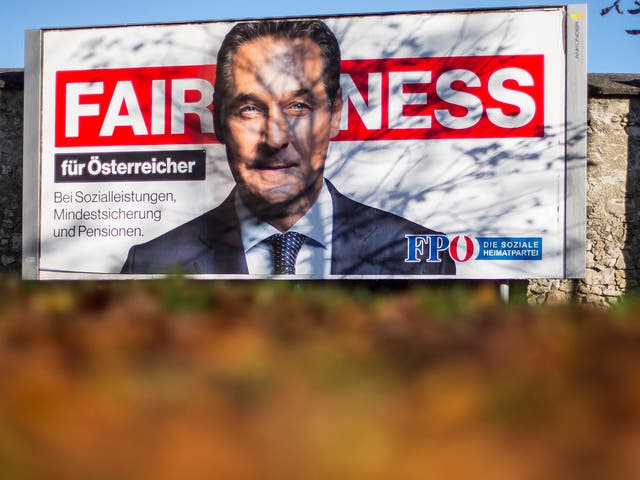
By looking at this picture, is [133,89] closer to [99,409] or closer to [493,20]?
[493,20]

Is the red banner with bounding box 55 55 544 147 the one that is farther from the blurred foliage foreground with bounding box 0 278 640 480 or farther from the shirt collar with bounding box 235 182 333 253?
the blurred foliage foreground with bounding box 0 278 640 480

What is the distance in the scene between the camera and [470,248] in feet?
21.9

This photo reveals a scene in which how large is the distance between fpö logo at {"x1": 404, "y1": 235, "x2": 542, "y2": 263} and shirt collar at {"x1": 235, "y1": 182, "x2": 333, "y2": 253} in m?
0.71

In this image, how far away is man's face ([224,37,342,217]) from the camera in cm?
688

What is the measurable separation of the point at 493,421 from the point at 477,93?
634 cm

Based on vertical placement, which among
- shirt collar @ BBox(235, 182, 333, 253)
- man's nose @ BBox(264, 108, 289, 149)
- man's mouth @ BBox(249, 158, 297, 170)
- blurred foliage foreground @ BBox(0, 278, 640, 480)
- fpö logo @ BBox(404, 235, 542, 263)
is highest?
man's nose @ BBox(264, 108, 289, 149)

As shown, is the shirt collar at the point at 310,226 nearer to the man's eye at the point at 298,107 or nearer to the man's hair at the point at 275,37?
the man's eye at the point at 298,107

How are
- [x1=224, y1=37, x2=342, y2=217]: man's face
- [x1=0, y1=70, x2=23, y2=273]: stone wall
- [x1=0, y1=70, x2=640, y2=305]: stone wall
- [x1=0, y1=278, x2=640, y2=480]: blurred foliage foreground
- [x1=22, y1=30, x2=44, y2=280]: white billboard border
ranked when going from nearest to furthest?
[x1=0, y1=278, x2=640, y2=480]: blurred foliage foreground, [x1=224, y1=37, x2=342, y2=217]: man's face, [x1=22, y1=30, x2=44, y2=280]: white billboard border, [x1=0, y1=70, x2=640, y2=305]: stone wall, [x1=0, y1=70, x2=23, y2=273]: stone wall

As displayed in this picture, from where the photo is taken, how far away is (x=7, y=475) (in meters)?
0.64

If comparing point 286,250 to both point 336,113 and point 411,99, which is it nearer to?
point 336,113

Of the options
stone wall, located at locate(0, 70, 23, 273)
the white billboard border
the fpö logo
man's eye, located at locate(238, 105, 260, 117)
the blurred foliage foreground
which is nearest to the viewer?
the blurred foliage foreground

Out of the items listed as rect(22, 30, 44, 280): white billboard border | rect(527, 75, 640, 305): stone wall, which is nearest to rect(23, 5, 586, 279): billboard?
rect(22, 30, 44, 280): white billboard border

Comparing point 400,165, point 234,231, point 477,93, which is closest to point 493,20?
point 477,93

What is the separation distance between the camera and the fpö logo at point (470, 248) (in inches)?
261
